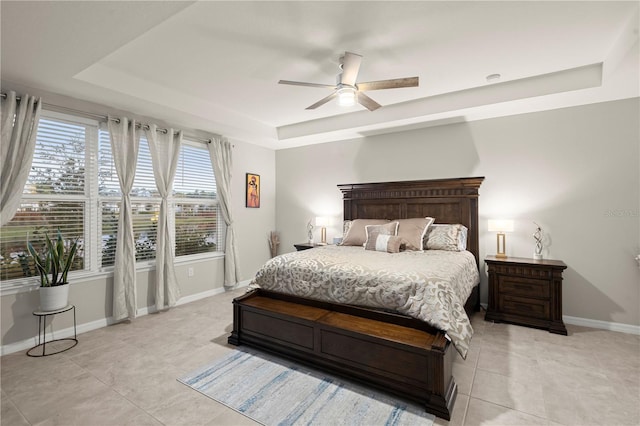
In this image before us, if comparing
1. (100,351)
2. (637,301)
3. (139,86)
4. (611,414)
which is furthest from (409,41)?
(100,351)

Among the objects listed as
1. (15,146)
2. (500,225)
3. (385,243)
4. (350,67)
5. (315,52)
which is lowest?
(385,243)

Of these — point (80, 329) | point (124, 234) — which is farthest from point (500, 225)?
point (80, 329)

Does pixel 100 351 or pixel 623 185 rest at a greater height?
pixel 623 185

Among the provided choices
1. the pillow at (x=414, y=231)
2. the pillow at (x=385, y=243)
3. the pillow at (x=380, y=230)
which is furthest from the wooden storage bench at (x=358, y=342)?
the pillow at (x=414, y=231)

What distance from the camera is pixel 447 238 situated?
376cm

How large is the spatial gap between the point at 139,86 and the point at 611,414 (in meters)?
4.80

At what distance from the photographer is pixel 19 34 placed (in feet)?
6.82

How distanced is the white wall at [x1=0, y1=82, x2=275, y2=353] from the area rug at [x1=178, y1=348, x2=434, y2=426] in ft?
5.94

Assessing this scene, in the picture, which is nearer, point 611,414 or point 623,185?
point 611,414

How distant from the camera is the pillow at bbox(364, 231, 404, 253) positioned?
3.59 m

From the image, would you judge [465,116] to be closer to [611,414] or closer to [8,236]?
[611,414]

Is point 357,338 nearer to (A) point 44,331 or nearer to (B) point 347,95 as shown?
(B) point 347,95

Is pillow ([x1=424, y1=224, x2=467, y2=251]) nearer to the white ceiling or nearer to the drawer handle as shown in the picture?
the drawer handle

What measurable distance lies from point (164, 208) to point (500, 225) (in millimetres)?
4260
